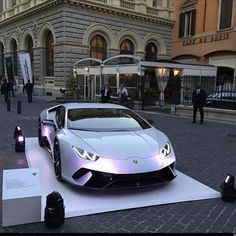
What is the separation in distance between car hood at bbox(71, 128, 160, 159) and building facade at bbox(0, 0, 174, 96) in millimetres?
22326

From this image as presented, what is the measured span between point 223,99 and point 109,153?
11.7 metres

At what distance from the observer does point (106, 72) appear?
23.2m

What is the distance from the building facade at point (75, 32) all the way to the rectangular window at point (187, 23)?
163 cm

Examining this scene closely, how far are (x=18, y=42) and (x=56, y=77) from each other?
9071 millimetres

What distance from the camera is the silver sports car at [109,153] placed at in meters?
4.63

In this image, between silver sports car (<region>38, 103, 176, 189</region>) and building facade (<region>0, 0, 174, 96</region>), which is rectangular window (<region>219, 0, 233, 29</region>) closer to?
building facade (<region>0, 0, 174, 96</region>)

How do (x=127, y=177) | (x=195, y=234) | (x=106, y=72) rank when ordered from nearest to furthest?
(x=195, y=234) < (x=127, y=177) < (x=106, y=72)

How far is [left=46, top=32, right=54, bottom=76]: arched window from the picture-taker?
96.5ft

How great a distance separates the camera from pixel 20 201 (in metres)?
3.91

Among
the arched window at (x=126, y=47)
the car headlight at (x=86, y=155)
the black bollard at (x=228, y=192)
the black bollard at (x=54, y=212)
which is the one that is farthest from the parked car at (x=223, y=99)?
the arched window at (x=126, y=47)

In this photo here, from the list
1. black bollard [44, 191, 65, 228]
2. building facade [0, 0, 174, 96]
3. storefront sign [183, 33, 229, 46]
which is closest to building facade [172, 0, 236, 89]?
storefront sign [183, 33, 229, 46]

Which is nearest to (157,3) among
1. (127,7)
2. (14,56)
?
(127,7)

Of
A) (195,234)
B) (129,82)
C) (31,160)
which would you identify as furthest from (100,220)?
(129,82)

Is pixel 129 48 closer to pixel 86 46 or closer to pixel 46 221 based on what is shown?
pixel 86 46
